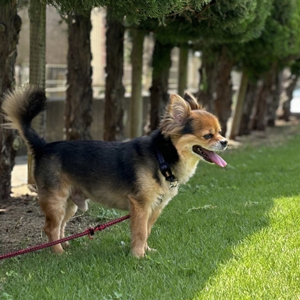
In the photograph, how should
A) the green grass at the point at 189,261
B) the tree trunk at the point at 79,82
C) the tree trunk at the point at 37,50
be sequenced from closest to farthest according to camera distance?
the green grass at the point at 189,261 → the tree trunk at the point at 37,50 → the tree trunk at the point at 79,82

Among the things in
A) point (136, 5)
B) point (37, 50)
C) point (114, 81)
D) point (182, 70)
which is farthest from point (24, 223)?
point (182, 70)

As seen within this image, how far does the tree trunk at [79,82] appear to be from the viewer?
10.7 metres

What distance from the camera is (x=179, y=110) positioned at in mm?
5863

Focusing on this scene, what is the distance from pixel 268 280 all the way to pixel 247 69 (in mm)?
14665

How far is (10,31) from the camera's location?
7.95 metres

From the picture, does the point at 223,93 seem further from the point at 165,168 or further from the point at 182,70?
the point at 165,168

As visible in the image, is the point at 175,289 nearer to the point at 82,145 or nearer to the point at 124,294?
the point at 124,294

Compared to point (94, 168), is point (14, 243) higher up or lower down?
lower down

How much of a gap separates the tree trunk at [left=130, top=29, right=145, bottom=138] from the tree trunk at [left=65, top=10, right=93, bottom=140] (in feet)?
6.71

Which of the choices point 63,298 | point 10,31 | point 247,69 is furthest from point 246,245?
point 247,69

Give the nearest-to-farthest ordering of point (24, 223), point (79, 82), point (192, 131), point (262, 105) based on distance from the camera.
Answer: point (192, 131) → point (24, 223) → point (79, 82) → point (262, 105)

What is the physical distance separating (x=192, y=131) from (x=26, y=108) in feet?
5.70

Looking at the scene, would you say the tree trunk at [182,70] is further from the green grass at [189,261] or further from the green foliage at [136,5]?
the green foliage at [136,5]

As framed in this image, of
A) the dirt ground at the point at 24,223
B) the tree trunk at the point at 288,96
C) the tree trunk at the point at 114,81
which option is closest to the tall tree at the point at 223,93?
A: the tree trunk at the point at 114,81
